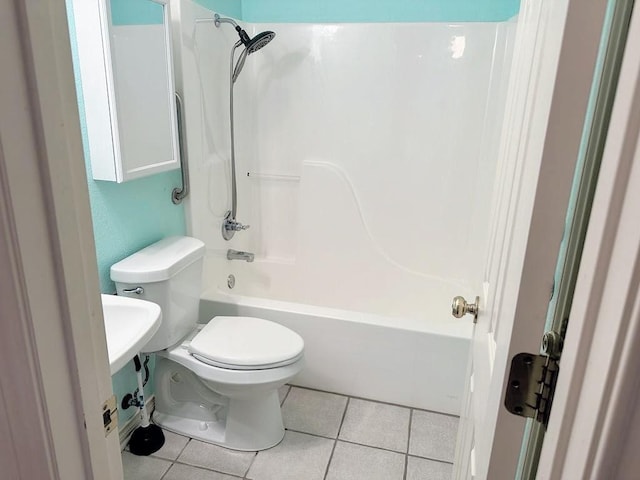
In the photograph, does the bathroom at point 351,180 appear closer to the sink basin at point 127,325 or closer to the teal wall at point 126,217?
the teal wall at point 126,217

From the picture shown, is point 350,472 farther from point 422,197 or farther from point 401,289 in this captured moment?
point 422,197

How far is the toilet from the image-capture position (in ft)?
5.65

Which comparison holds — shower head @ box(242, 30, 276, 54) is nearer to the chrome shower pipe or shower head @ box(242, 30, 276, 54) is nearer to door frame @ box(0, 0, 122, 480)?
the chrome shower pipe

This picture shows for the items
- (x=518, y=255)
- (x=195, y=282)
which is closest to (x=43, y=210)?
(x=518, y=255)

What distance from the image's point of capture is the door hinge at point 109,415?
0.69 meters

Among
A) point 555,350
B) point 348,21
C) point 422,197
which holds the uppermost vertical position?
point 348,21

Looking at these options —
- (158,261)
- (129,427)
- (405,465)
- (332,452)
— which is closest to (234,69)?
(158,261)

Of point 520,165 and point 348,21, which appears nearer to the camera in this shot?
point 520,165

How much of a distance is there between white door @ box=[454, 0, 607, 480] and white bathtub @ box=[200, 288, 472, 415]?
116cm

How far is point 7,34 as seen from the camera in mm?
471

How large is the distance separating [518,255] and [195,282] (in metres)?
1.54

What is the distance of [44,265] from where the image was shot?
545 mm

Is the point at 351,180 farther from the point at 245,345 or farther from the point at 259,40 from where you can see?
the point at 245,345

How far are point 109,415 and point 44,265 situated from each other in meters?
0.29
